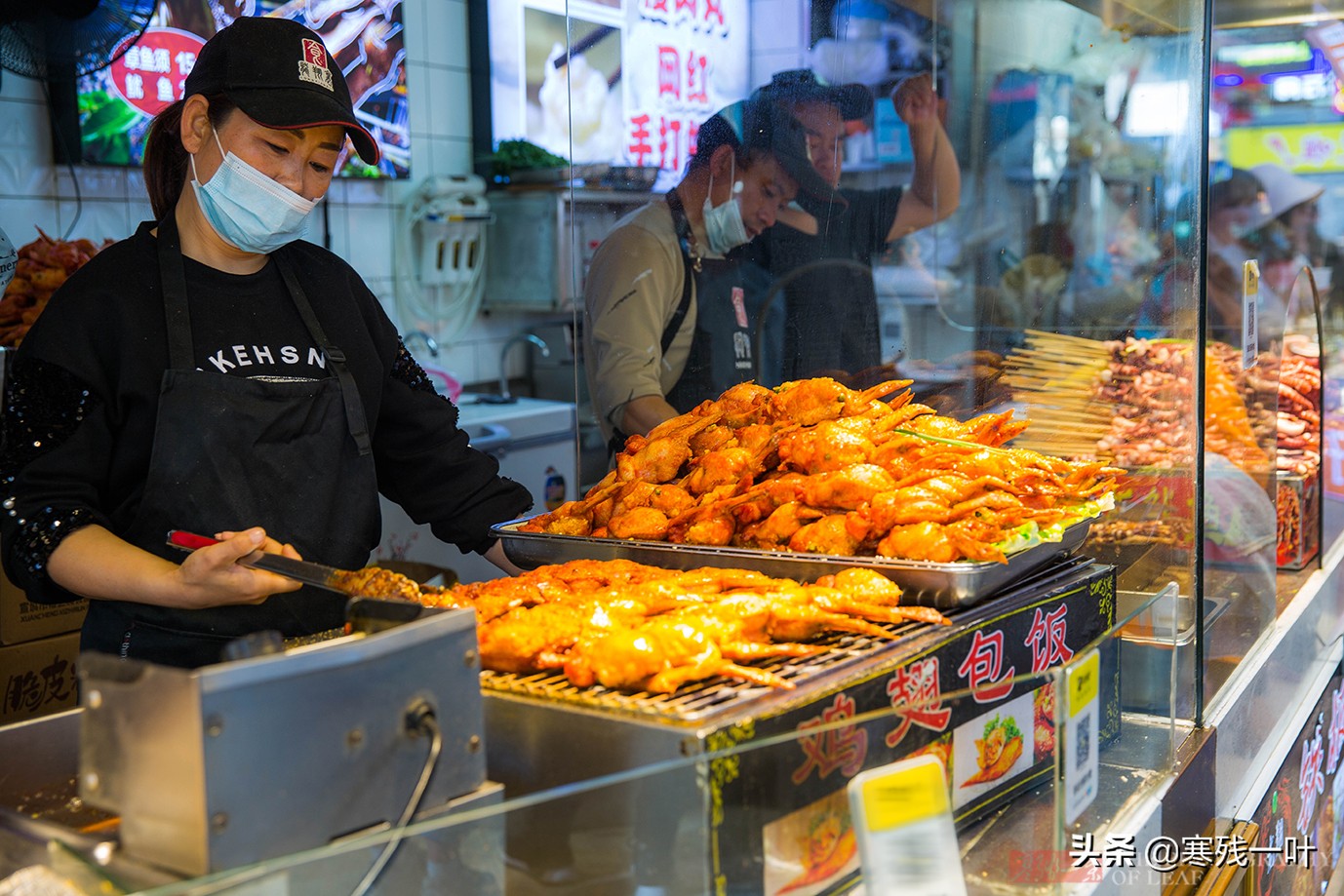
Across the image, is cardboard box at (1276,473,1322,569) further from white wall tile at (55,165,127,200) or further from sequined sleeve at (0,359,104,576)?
white wall tile at (55,165,127,200)

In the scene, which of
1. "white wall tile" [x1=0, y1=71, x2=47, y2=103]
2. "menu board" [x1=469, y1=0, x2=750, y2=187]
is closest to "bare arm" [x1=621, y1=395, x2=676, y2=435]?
"menu board" [x1=469, y1=0, x2=750, y2=187]

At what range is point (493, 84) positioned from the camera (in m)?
6.41

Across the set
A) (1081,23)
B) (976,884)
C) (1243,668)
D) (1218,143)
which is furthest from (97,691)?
(1218,143)

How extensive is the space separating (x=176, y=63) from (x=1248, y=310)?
12.7 feet

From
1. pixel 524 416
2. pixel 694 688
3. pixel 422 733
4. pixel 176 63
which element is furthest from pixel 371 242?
pixel 422 733

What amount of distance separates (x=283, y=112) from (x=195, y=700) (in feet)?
4.45

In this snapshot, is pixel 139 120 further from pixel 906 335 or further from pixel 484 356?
pixel 906 335

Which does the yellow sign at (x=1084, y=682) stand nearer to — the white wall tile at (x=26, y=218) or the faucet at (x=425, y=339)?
the white wall tile at (x=26, y=218)

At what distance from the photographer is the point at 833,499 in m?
2.05

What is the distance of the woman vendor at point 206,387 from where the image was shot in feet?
6.75

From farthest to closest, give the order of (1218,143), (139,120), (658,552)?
(1218,143) → (139,120) → (658,552)

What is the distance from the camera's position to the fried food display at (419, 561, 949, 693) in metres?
1.48

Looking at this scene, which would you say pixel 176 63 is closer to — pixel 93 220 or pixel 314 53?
pixel 93 220

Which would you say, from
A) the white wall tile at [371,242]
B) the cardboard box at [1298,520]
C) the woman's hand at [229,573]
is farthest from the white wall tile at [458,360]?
the woman's hand at [229,573]
